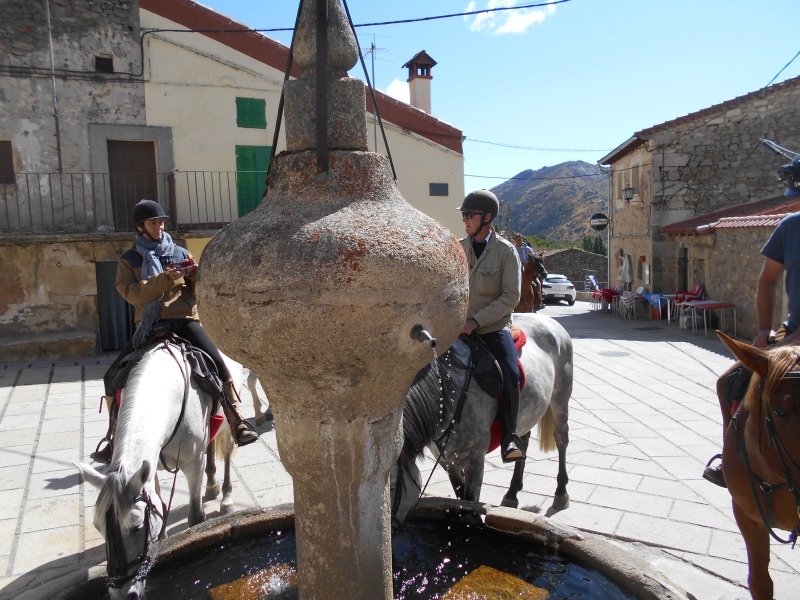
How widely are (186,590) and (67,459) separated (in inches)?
144

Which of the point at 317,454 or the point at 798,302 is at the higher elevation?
the point at 798,302

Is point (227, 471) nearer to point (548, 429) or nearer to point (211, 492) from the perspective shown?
point (211, 492)

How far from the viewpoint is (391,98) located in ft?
46.0

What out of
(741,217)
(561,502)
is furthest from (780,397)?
(741,217)

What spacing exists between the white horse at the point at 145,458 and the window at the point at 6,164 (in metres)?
9.85

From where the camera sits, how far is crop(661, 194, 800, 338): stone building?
12.5 metres

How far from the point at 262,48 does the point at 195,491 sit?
11067 millimetres

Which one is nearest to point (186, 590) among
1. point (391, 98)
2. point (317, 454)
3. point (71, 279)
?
point (317, 454)

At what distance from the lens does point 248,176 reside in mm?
12883

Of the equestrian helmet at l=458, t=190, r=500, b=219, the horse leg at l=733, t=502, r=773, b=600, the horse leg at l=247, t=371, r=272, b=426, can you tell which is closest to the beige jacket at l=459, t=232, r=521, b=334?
the equestrian helmet at l=458, t=190, r=500, b=219

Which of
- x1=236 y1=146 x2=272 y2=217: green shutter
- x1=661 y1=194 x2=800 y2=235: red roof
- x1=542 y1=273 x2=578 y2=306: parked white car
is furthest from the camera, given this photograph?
x1=542 y1=273 x2=578 y2=306: parked white car

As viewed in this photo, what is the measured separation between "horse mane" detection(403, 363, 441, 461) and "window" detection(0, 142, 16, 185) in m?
11.3

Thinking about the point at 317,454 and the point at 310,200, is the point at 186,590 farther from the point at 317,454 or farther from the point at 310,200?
the point at 310,200

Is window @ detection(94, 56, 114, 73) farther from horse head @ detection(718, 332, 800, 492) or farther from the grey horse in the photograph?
horse head @ detection(718, 332, 800, 492)
